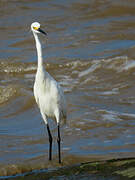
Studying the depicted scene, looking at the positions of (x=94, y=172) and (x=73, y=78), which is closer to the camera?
(x=94, y=172)

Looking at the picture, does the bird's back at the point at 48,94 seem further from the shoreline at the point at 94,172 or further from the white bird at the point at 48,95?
the shoreline at the point at 94,172

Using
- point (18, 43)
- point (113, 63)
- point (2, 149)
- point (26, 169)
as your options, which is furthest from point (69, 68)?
point (26, 169)

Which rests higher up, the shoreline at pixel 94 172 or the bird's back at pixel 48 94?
the bird's back at pixel 48 94

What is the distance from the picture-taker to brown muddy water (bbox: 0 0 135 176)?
7758mm

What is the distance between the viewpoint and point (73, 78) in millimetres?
11969

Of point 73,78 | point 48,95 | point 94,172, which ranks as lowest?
point 73,78

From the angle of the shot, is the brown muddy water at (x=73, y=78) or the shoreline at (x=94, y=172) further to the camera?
the brown muddy water at (x=73, y=78)

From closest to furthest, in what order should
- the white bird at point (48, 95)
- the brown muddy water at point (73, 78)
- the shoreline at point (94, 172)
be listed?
the shoreline at point (94, 172) < the white bird at point (48, 95) < the brown muddy water at point (73, 78)

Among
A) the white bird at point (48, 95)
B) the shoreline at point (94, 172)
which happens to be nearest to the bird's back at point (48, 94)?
the white bird at point (48, 95)

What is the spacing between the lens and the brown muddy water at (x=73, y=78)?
776 centimetres

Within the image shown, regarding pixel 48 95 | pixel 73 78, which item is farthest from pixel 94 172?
pixel 73 78

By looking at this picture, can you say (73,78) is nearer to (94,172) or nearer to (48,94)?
(48,94)

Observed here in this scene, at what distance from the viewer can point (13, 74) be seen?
41.8 feet

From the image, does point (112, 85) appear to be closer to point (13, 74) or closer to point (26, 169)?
point (13, 74)
